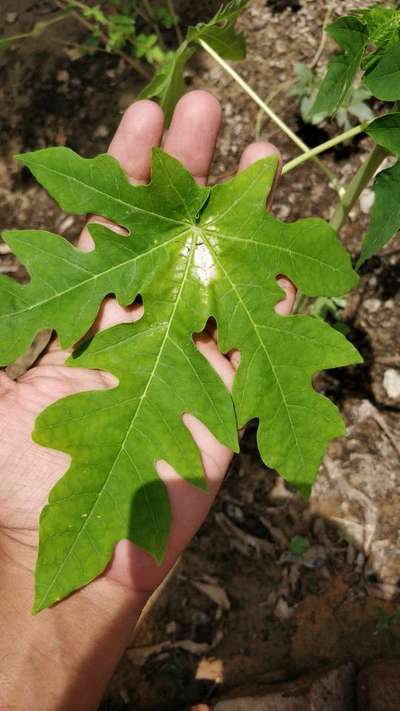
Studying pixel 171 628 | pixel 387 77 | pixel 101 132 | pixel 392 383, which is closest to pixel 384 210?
pixel 387 77

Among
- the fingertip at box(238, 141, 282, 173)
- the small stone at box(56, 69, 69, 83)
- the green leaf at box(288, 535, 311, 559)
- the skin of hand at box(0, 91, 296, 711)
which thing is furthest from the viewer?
the small stone at box(56, 69, 69, 83)

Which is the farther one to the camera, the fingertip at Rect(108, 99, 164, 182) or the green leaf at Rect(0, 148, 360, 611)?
the fingertip at Rect(108, 99, 164, 182)

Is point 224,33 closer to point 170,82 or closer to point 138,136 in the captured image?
point 170,82

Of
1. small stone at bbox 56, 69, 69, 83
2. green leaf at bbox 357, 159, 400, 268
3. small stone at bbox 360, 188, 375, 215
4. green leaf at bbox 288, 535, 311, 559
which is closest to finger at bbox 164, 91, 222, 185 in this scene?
green leaf at bbox 357, 159, 400, 268

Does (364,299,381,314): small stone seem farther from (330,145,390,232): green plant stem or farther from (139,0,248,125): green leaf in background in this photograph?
(139,0,248,125): green leaf in background

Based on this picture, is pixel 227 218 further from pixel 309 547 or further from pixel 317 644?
pixel 317 644

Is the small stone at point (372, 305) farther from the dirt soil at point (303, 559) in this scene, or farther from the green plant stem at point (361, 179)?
the green plant stem at point (361, 179)
